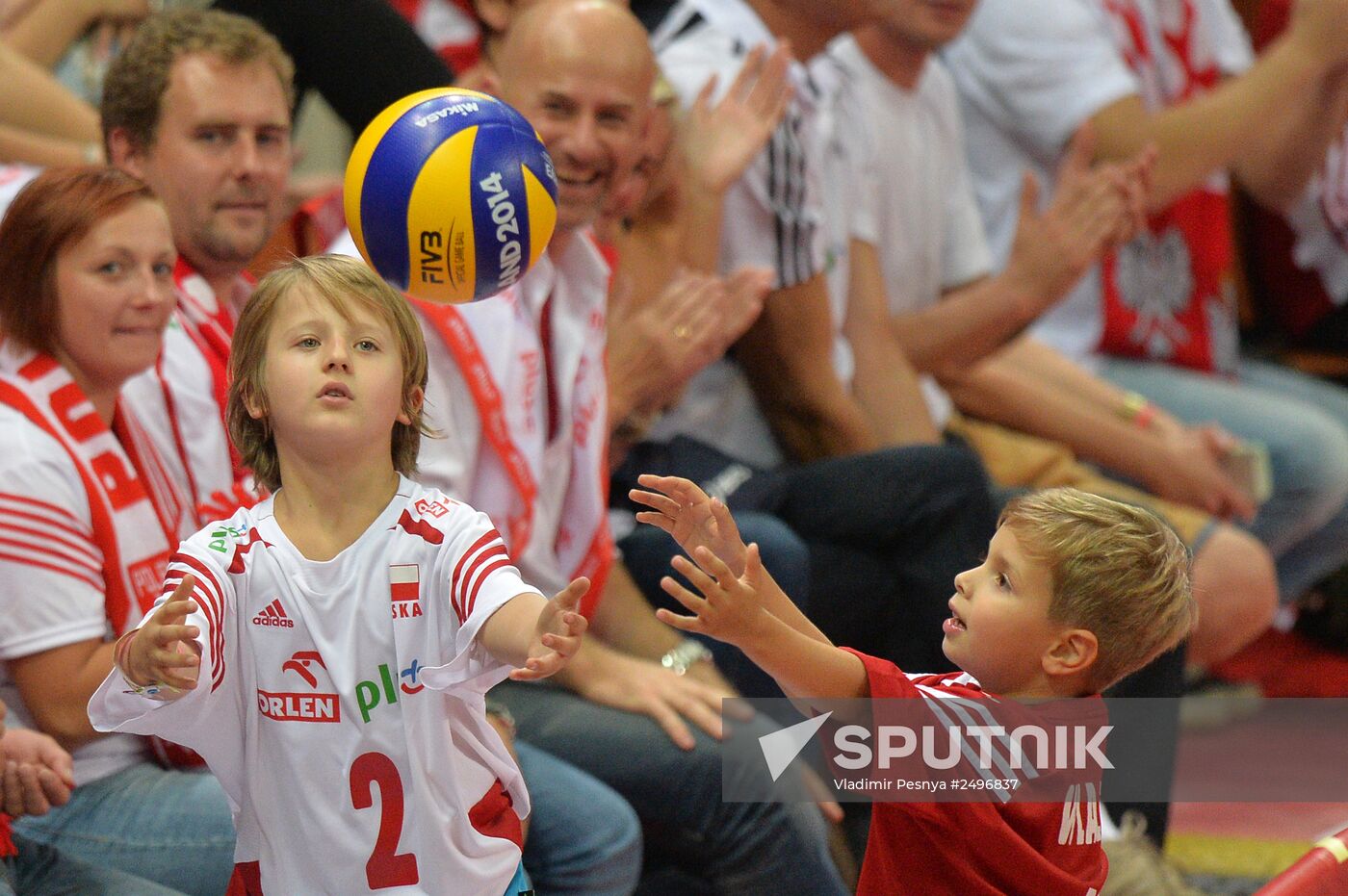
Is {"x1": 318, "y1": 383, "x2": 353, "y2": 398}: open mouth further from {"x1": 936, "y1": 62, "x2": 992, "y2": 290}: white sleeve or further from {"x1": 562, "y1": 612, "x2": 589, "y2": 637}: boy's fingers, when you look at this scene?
{"x1": 936, "y1": 62, "x2": 992, "y2": 290}: white sleeve

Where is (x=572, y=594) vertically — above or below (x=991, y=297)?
above

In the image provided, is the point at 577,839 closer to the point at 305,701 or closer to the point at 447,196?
the point at 305,701

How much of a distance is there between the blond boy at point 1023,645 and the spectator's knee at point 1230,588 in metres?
1.70

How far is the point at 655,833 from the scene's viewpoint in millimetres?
2084

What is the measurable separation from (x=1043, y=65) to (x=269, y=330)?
A: 2.43m

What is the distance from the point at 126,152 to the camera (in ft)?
6.82

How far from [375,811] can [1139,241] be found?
2.79 metres

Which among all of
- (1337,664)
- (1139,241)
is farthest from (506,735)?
(1337,664)

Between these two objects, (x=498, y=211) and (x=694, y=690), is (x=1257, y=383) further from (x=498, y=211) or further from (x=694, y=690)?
(x=498, y=211)

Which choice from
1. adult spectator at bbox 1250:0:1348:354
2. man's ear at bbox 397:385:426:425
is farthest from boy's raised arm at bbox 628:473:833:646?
adult spectator at bbox 1250:0:1348:354

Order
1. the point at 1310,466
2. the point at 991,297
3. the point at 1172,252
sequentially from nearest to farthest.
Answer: the point at 991,297 < the point at 1310,466 < the point at 1172,252

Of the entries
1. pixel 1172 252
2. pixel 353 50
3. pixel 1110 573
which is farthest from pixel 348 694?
pixel 1172 252

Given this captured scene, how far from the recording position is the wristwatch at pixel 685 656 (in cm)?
224

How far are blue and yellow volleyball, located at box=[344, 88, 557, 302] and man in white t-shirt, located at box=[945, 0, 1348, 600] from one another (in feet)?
6.77
